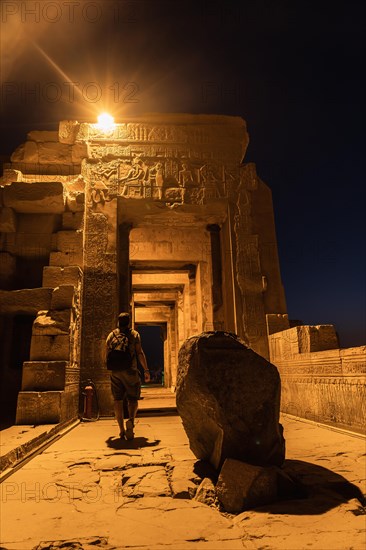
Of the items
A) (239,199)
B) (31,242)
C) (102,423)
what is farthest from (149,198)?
(102,423)

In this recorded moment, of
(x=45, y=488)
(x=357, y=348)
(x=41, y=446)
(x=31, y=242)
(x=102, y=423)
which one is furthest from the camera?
(x=31, y=242)

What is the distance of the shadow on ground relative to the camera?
7.19 ft

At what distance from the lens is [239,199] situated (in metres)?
7.73

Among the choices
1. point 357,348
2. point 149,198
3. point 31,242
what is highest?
point 149,198

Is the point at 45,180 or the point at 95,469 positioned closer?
the point at 95,469

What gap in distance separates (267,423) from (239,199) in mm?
5571

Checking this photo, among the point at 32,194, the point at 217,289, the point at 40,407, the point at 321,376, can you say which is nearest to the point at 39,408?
the point at 40,407

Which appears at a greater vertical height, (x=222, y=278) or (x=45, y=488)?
(x=222, y=278)

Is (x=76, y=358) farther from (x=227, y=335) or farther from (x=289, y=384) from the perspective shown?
(x=227, y=335)

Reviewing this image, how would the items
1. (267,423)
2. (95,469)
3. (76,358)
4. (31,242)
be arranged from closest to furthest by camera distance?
(267,423)
(95,469)
(76,358)
(31,242)

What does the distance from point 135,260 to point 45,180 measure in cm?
368

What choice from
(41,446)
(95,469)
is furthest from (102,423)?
(95,469)

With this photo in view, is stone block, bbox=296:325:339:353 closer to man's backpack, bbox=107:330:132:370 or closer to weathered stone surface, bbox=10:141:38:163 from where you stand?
man's backpack, bbox=107:330:132:370

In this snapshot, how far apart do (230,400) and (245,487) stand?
0.61 meters
